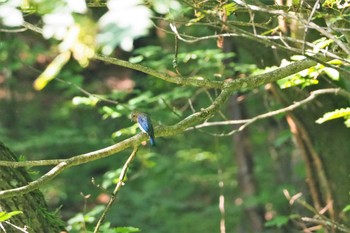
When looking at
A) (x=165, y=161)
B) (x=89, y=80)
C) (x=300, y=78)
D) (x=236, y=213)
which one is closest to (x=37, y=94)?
(x=89, y=80)

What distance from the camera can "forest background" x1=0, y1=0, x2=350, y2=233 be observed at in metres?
3.84

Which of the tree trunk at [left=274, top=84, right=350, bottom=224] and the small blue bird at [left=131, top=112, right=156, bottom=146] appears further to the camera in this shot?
the tree trunk at [left=274, top=84, right=350, bottom=224]

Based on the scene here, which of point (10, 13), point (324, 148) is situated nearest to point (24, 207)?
point (10, 13)

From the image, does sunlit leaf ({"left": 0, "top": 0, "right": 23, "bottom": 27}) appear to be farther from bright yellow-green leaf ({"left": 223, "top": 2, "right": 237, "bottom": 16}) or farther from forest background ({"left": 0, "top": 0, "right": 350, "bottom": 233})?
bright yellow-green leaf ({"left": 223, "top": 2, "right": 237, "bottom": 16})

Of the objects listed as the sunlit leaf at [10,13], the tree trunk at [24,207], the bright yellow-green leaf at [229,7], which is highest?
the sunlit leaf at [10,13]

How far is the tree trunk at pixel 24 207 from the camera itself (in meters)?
3.21

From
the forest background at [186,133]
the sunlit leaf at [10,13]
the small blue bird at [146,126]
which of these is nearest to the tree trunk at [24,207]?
the forest background at [186,133]

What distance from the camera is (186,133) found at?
8539 millimetres

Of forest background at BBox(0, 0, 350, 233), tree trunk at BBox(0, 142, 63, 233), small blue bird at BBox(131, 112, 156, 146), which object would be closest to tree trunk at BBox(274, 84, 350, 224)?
forest background at BBox(0, 0, 350, 233)

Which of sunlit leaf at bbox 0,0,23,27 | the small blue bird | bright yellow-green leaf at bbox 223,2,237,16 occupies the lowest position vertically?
the small blue bird

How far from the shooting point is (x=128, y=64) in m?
2.82

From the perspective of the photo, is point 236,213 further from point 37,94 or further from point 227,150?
point 37,94

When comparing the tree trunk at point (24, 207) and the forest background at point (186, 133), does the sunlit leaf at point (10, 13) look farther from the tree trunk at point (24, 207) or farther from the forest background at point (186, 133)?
the tree trunk at point (24, 207)

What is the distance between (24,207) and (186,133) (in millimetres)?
5320
